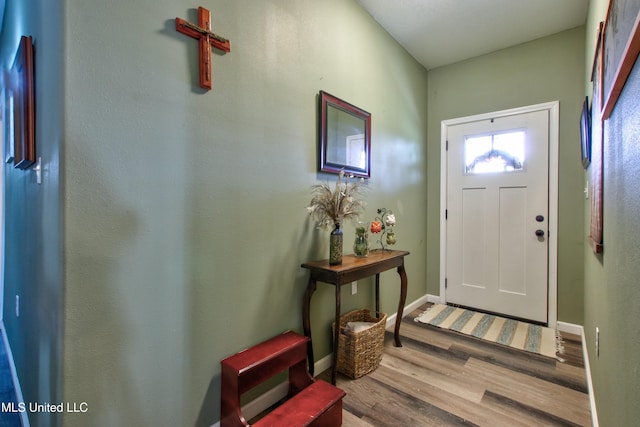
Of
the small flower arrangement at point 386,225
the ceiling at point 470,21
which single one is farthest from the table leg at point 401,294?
the ceiling at point 470,21

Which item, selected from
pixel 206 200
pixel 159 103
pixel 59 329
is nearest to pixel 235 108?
pixel 159 103

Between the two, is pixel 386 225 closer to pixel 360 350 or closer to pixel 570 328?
pixel 360 350

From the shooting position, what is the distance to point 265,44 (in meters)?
1.74

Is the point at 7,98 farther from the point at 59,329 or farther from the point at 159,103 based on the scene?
the point at 59,329

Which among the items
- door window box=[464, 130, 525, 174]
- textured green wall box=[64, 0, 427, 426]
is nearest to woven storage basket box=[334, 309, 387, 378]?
textured green wall box=[64, 0, 427, 426]

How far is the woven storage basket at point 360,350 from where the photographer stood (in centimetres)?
206

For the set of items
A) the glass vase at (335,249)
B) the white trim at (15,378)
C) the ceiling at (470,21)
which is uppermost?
the ceiling at (470,21)

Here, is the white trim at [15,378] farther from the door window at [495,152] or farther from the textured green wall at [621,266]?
the door window at [495,152]

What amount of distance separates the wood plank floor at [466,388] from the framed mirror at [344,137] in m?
1.49

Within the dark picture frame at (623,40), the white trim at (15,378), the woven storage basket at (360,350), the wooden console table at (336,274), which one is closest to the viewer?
the dark picture frame at (623,40)

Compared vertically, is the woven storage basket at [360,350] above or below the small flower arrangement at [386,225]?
below

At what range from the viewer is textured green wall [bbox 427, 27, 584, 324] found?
2824 mm

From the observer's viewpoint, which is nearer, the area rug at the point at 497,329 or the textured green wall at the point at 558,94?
the area rug at the point at 497,329

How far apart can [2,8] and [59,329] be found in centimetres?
239
